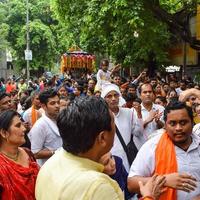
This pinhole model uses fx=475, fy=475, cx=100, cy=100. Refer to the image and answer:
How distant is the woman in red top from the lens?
11.2 ft

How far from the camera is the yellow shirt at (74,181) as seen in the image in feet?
6.54

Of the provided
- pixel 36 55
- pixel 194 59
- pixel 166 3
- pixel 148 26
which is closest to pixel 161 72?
pixel 194 59

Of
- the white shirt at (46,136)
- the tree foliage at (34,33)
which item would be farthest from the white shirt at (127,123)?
the tree foliage at (34,33)

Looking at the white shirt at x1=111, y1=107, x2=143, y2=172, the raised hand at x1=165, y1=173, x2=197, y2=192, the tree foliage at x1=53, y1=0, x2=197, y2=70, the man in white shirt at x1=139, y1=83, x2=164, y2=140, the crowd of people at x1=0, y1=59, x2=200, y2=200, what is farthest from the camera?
the tree foliage at x1=53, y1=0, x2=197, y2=70

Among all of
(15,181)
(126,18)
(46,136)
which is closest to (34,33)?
(126,18)

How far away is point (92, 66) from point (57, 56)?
8.83 metres

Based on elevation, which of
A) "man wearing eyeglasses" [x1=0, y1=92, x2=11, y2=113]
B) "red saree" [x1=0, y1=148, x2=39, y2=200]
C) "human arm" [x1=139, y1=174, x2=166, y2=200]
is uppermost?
"man wearing eyeglasses" [x1=0, y1=92, x2=11, y2=113]

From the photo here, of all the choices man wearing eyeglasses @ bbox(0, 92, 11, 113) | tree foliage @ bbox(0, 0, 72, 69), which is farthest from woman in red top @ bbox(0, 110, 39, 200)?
tree foliage @ bbox(0, 0, 72, 69)

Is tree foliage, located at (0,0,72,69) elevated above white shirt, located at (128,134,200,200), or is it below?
above

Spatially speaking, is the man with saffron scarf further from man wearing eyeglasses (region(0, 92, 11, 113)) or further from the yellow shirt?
man wearing eyeglasses (region(0, 92, 11, 113))

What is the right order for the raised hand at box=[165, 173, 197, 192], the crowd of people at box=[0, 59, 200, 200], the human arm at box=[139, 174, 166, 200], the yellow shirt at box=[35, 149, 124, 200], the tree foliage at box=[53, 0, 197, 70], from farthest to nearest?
the tree foliage at box=[53, 0, 197, 70] → the raised hand at box=[165, 173, 197, 192] → the human arm at box=[139, 174, 166, 200] → the crowd of people at box=[0, 59, 200, 200] → the yellow shirt at box=[35, 149, 124, 200]

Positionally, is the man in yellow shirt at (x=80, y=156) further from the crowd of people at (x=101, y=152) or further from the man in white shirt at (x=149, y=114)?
the man in white shirt at (x=149, y=114)

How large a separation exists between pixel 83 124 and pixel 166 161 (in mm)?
1340

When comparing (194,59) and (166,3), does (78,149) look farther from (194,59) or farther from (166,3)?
(194,59)
